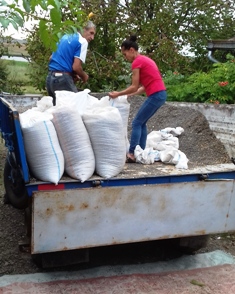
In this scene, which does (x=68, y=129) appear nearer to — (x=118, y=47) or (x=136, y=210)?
(x=136, y=210)

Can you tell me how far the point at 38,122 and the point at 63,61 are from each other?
7.81ft

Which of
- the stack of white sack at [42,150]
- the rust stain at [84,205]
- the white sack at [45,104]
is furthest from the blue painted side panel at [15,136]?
the white sack at [45,104]

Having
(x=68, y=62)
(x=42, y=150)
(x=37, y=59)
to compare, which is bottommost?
(x=37, y=59)

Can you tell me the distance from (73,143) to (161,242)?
1724mm

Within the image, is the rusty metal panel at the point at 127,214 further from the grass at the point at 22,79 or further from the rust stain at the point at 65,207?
the grass at the point at 22,79

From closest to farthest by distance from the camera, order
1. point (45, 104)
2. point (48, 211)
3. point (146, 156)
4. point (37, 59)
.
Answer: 1. point (48, 211)
2. point (146, 156)
3. point (45, 104)
4. point (37, 59)

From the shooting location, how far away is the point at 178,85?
28.8ft

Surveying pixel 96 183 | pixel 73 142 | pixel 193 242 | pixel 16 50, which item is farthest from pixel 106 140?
pixel 16 50

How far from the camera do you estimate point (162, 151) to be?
4625 mm

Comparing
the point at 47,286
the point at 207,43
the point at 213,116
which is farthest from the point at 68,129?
the point at 207,43

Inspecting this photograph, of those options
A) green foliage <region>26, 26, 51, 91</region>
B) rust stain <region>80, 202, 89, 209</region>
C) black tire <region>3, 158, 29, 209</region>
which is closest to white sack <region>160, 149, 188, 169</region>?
rust stain <region>80, 202, 89, 209</region>

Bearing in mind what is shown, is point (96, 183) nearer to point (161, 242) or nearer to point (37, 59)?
point (161, 242)

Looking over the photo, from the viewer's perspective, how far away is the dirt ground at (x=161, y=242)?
14.1ft

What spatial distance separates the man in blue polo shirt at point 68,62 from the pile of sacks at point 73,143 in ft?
6.26
